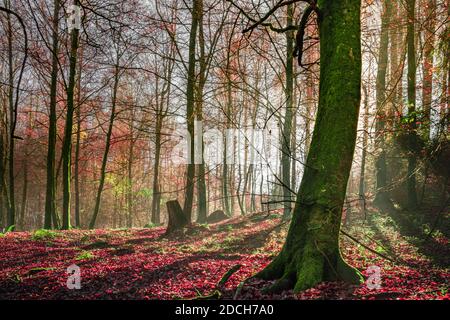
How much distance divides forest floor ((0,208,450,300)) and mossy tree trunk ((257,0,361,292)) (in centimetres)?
32

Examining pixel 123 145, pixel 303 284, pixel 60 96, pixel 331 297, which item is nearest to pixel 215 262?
pixel 303 284

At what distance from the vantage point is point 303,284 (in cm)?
433

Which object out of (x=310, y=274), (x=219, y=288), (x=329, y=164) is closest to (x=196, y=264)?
(x=219, y=288)

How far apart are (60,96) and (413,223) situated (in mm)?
20768

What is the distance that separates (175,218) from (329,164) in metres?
10.1

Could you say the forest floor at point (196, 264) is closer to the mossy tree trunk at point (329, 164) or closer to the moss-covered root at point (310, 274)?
the moss-covered root at point (310, 274)

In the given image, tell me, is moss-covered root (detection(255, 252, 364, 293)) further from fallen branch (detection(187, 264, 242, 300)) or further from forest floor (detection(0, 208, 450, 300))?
fallen branch (detection(187, 264, 242, 300))

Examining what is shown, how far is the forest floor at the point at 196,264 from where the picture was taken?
465 cm

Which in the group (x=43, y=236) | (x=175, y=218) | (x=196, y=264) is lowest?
(x=43, y=236)

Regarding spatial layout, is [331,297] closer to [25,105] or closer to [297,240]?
[297,240]

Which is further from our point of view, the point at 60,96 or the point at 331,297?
the point at 60,96

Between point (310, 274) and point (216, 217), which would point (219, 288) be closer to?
point (310, 274)

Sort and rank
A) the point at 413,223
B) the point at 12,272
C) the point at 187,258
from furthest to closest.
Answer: the point at 413,223
the point at 187,258
the point at 12,272

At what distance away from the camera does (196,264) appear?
7.23m
